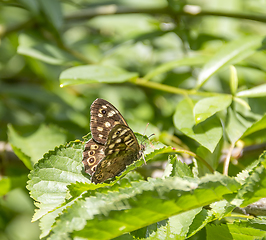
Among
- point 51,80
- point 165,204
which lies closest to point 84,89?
point 51,80

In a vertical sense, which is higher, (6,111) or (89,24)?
(89,24)

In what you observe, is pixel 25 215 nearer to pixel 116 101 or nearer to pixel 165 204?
pixel 116 101

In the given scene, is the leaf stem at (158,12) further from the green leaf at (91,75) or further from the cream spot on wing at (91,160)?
the cream spot on wing at (91,160)

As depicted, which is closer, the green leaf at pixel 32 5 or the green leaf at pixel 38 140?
the green leaf at pixel 38 140

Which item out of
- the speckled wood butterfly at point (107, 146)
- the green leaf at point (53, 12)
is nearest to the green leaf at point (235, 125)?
the speckled wood butterfly at point (107, 146)

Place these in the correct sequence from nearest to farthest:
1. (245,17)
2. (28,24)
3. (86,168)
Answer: (86,168), (245,17), (28,24)

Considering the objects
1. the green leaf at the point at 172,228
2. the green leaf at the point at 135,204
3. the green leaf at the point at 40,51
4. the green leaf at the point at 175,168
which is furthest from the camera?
the green leaf at the point at 40,51

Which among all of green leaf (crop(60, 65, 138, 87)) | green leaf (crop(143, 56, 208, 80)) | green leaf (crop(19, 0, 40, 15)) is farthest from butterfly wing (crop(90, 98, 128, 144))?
green leaf (crop(19, 0, 40, 15))
